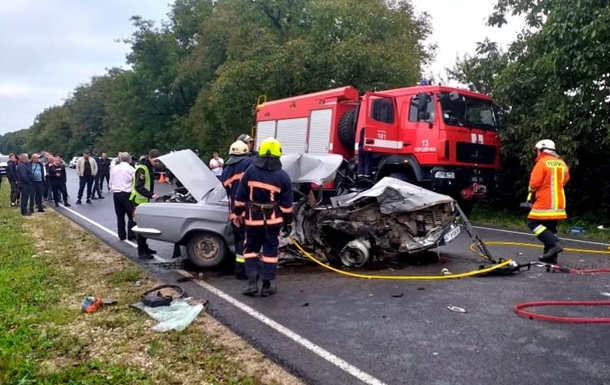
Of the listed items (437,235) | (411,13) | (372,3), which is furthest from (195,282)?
(411,13)

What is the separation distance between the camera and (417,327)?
14.3 feet

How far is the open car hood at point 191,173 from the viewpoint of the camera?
6.98m

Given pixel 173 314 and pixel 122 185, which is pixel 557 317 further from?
pixel 122 185

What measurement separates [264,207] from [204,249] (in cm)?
160

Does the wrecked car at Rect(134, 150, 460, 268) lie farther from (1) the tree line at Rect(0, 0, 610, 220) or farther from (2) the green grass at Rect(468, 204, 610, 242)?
(1) the tree line at Rect(0, 0, 610, 220)

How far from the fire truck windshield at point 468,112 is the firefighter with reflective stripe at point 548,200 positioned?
12.6 feet

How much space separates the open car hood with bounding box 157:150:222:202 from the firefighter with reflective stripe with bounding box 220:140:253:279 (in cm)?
93

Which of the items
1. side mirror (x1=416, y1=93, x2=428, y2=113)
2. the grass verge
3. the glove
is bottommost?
the grass verge

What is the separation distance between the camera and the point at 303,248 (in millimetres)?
6609

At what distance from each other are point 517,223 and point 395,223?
6330 millimetres

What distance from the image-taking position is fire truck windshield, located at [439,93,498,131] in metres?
10.6

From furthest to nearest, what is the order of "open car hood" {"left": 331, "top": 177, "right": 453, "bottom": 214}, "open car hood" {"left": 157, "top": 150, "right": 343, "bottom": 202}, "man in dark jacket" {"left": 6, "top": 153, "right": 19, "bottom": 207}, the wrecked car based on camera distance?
1. "man in dark jacket" {"left": 6, "top": 153, "right": 19, "bottom": 207}
2. "open car hood" {"left": 157, "top": 150, "right": 343, "bottom": 202}
3. the wrecked car
4. "open car hood" {"left": 331, "top": 177, "right": 453, "bottom": 214}

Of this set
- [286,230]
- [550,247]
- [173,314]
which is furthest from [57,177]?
[550,247]

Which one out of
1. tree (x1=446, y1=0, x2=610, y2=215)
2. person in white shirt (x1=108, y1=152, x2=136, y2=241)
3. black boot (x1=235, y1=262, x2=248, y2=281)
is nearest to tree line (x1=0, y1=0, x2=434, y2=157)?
tree (x1=446, y1=0, x2=610, y2=215)
